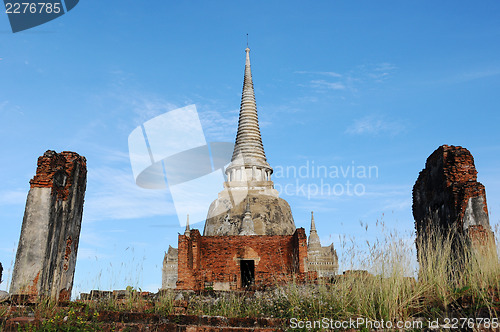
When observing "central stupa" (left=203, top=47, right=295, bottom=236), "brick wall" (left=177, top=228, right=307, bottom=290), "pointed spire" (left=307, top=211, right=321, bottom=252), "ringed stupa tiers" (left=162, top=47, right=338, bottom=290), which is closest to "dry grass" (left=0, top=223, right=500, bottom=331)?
"ringed stupa tiers" (left=162, top=47, right=338, bottom=290)

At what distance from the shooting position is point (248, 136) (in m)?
33.7

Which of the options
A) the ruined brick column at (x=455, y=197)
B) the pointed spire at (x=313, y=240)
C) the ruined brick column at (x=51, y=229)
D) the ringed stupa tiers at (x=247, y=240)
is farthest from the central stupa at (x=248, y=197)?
the ruined brick column at (x=455, y=197)

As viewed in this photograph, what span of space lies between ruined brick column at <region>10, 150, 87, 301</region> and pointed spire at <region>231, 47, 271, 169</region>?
20.8 m

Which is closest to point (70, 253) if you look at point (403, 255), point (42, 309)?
point (42, 309)

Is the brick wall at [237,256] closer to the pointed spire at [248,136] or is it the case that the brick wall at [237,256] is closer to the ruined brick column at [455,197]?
the ruined brick column at [455,197]

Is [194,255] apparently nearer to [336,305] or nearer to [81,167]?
[81,167]

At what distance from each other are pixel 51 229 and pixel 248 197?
64.6 feet

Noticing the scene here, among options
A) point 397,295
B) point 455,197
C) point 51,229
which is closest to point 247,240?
point 51,229

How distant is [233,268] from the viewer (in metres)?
17.6

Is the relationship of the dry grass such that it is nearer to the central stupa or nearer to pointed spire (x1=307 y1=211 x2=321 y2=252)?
the central stupa

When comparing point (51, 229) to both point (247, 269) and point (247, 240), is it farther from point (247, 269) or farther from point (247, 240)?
point (247, 269)

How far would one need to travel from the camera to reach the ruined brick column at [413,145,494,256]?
957cm

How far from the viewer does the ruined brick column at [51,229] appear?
988 centimetres

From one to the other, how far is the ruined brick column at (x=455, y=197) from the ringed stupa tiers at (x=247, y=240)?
300cm
